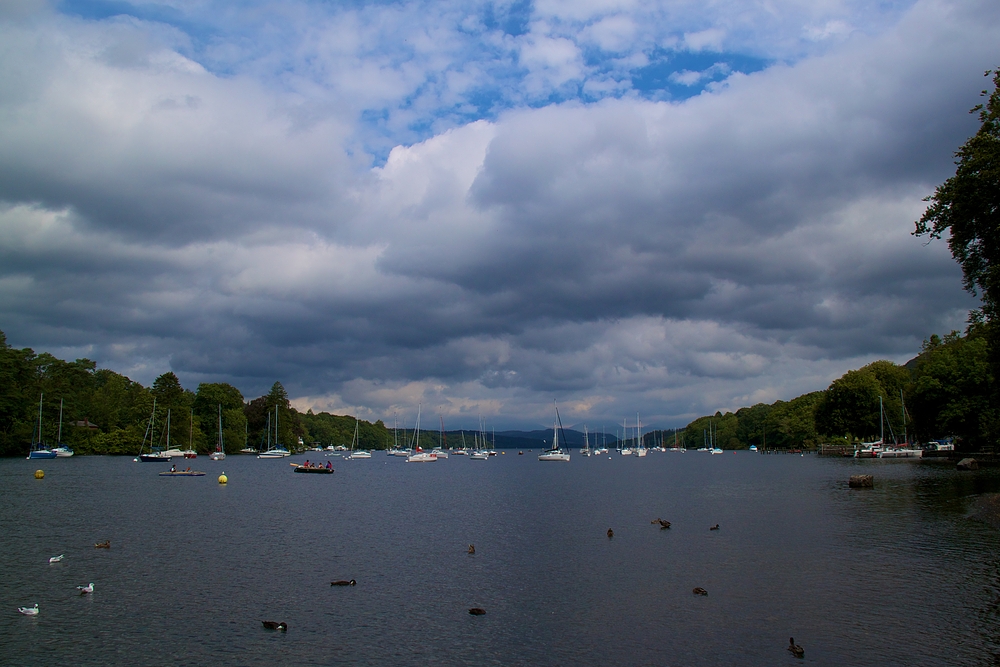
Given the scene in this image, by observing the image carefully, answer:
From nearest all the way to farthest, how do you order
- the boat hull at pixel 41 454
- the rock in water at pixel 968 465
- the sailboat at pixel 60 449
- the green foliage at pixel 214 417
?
1. the rock in water at pixel 968 465
2. the boat hull at pixel 41 454
3. the sailboat at pixel 60 449
4. the green foliage at pixel 214 417

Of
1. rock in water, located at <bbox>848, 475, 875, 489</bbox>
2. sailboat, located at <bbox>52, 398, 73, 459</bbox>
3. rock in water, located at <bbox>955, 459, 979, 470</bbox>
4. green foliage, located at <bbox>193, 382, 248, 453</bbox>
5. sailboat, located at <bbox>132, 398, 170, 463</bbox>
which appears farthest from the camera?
green foliage, located at <bbox>193, 382, 248, 453</bbox>

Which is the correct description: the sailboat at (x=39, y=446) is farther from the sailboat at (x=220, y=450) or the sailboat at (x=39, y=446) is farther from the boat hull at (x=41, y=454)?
the sailboat at (x=220, y=450)

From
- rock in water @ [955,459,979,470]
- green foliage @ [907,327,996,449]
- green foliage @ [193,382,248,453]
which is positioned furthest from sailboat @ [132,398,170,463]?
green foliage @ [907,327,996,449]

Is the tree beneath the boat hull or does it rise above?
above

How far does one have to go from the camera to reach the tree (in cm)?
4219

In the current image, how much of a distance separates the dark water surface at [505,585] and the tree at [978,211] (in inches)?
639

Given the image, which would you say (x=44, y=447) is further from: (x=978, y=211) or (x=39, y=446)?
(x=978, y=211)

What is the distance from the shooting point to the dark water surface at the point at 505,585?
20.8m

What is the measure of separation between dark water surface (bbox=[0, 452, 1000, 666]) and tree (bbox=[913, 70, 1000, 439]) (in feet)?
53.3

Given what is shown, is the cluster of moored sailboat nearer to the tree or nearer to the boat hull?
the boat hull

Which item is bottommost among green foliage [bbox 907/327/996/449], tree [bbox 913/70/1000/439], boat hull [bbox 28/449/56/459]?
boat hull [bbox 28/449/56/459]

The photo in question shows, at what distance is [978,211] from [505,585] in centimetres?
3919

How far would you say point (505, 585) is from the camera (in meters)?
29.5

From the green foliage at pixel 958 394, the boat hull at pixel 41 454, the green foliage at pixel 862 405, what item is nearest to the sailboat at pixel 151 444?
the boat hull at pixel 41 454
